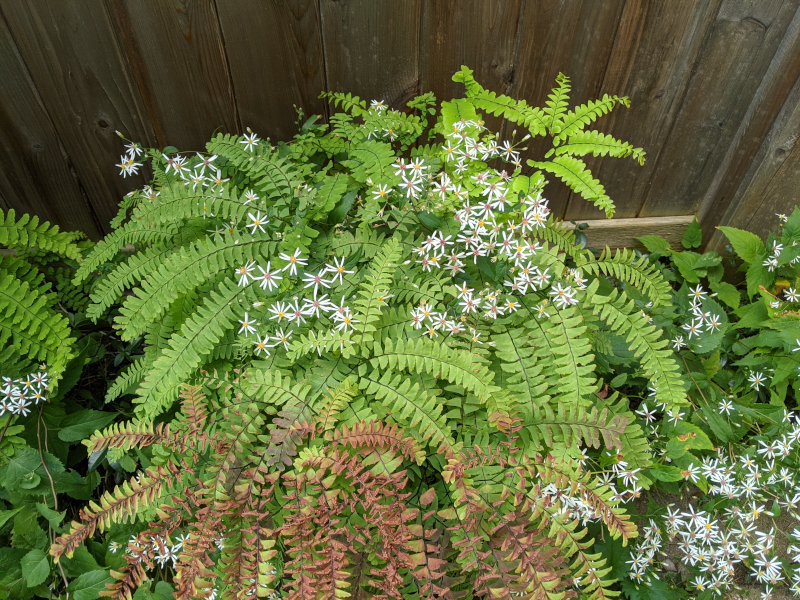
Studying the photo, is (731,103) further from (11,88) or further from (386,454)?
(11,88)

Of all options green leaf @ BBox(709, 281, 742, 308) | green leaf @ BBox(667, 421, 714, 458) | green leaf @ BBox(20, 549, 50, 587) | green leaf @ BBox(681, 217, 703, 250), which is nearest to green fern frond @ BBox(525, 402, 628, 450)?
green leaf @ BBox(667, 421, 714, 458)

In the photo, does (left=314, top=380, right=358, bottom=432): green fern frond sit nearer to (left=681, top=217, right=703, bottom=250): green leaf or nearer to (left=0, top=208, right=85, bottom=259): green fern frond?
(left=0, top=208, right=85, bottom=259): green fern frond

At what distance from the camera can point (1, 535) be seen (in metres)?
2.15

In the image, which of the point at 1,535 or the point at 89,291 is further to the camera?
the point at 89,291

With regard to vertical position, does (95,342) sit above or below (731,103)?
below

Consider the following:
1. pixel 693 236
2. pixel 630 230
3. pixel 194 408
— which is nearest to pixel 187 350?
pixel 194 408

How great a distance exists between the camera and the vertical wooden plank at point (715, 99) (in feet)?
8.43

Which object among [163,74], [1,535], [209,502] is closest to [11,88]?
[163,74]

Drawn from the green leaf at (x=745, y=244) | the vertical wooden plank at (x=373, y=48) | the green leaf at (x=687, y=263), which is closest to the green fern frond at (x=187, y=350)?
the vertical wooden plank at (x=373, y=48)

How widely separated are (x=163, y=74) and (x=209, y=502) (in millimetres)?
1911

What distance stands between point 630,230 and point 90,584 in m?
3.28

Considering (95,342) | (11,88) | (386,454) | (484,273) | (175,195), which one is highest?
(11,88)

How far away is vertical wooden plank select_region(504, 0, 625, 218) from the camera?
2465 mm

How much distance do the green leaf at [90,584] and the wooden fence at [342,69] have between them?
5.95 feet
